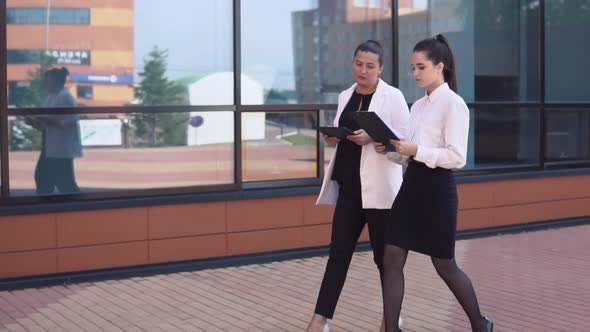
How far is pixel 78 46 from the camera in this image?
24.7 ft

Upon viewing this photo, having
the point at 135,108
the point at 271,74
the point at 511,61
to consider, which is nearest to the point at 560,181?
the point at 511,61

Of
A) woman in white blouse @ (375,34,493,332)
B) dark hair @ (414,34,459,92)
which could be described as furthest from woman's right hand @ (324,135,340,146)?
dark hair @ (414,34,459,92)

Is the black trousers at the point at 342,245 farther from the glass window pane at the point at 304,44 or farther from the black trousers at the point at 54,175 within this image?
the glass window pane at the point at 304,44

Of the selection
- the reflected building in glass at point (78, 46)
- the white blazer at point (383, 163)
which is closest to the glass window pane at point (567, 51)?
the reflected building in glass at point (78, 46)

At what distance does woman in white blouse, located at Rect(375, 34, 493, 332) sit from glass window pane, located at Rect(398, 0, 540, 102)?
4396 millimetres

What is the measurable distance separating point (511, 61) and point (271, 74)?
3.36 m

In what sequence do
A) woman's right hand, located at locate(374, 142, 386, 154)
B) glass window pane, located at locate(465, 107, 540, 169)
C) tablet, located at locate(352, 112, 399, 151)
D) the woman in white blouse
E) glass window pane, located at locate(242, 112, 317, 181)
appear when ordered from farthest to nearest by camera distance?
glass window pane, located at locate(465, 107, 540, 169)
glass window pane, located at locate(242, 112, 317, 181)
woman's right hand, located at locate(374, 142, 386, 154)
the woman in white blouse
tablet, located at locate(352, 112, 399, 151)

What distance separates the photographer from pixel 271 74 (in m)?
8.63

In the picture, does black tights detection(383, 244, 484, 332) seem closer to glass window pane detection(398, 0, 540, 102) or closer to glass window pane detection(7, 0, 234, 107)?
glass window pane detection(7, 0, 234, 107)

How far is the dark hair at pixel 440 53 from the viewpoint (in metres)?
5.21

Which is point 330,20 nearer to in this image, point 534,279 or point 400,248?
point 534,279

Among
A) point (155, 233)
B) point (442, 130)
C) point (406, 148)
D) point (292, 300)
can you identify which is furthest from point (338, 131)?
point (155, 233)

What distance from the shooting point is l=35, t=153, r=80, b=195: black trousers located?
740 centimetres

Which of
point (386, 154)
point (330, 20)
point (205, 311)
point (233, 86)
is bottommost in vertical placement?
point (205, 311)
